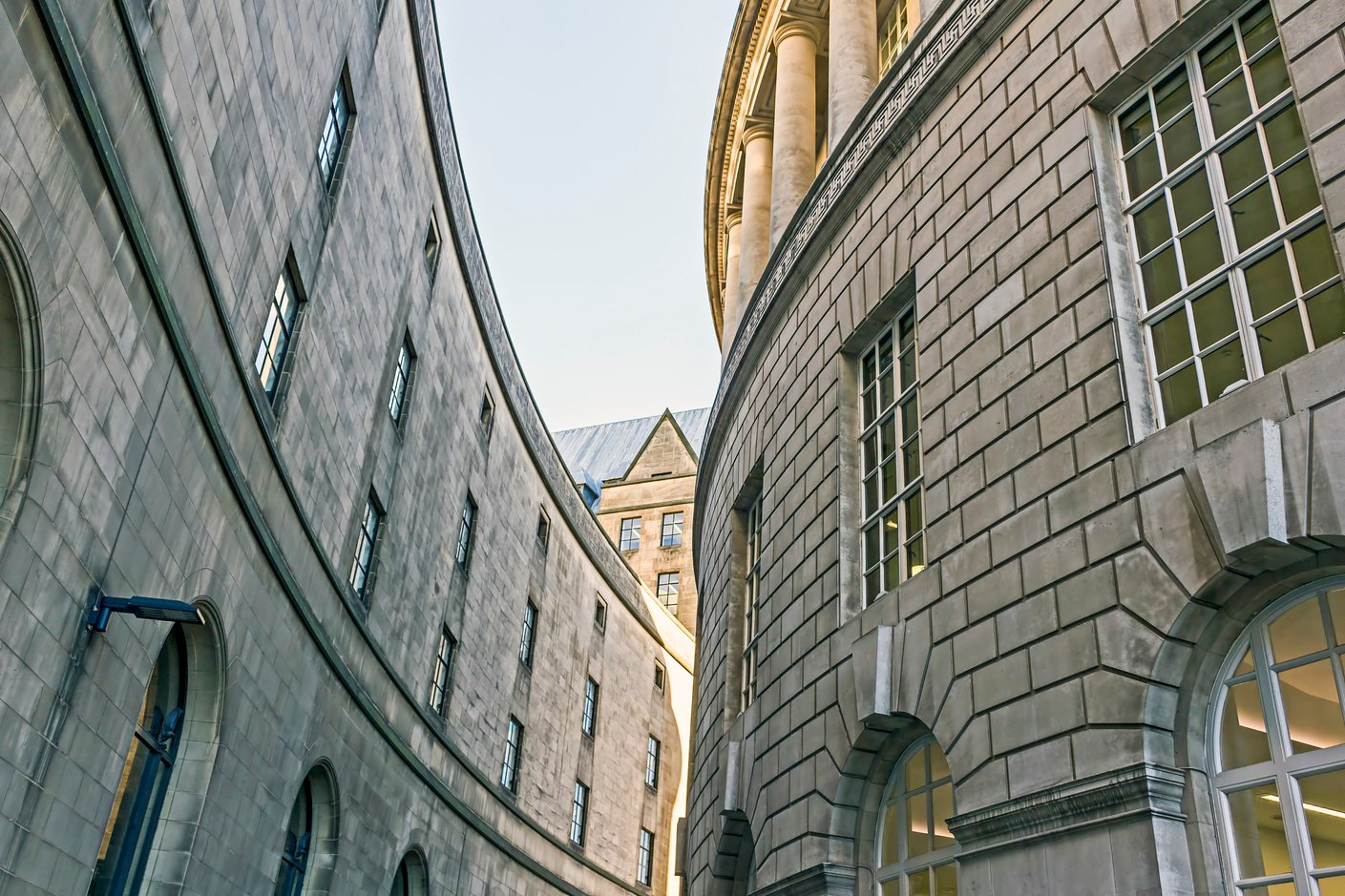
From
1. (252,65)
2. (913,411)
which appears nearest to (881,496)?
(913,411)

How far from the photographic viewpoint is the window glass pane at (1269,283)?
8.57 meters

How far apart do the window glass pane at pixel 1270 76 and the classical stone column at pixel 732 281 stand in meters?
13.0

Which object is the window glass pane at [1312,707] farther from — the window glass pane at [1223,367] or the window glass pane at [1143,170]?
the window glass pane at [1143,170]

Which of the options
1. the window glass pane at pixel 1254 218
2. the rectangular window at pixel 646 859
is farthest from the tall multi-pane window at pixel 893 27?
the rectangular window at pixel 646 859

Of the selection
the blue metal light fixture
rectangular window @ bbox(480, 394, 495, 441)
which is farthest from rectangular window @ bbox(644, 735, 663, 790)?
the blue metal light fixture

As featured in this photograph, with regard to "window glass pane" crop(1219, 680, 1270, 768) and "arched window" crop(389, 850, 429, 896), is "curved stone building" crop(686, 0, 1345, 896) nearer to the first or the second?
"window glass pane" crop(1219, 680, 1270, 768)

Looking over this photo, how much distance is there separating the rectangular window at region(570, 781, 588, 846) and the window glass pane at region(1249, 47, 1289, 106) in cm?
2853

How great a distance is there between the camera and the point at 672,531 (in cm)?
5281

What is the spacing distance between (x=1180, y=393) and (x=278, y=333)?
37.0 feet

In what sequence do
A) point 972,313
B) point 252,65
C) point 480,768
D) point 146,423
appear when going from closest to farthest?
point 146,423 → point 972,313 → point 252,65 → point 480,768

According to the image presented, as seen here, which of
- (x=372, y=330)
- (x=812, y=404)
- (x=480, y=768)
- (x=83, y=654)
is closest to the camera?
(x=83, y=654)

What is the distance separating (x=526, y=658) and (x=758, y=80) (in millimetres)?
16286

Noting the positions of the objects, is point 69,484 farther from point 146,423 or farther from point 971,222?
point 971,222

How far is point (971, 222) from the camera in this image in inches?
479
